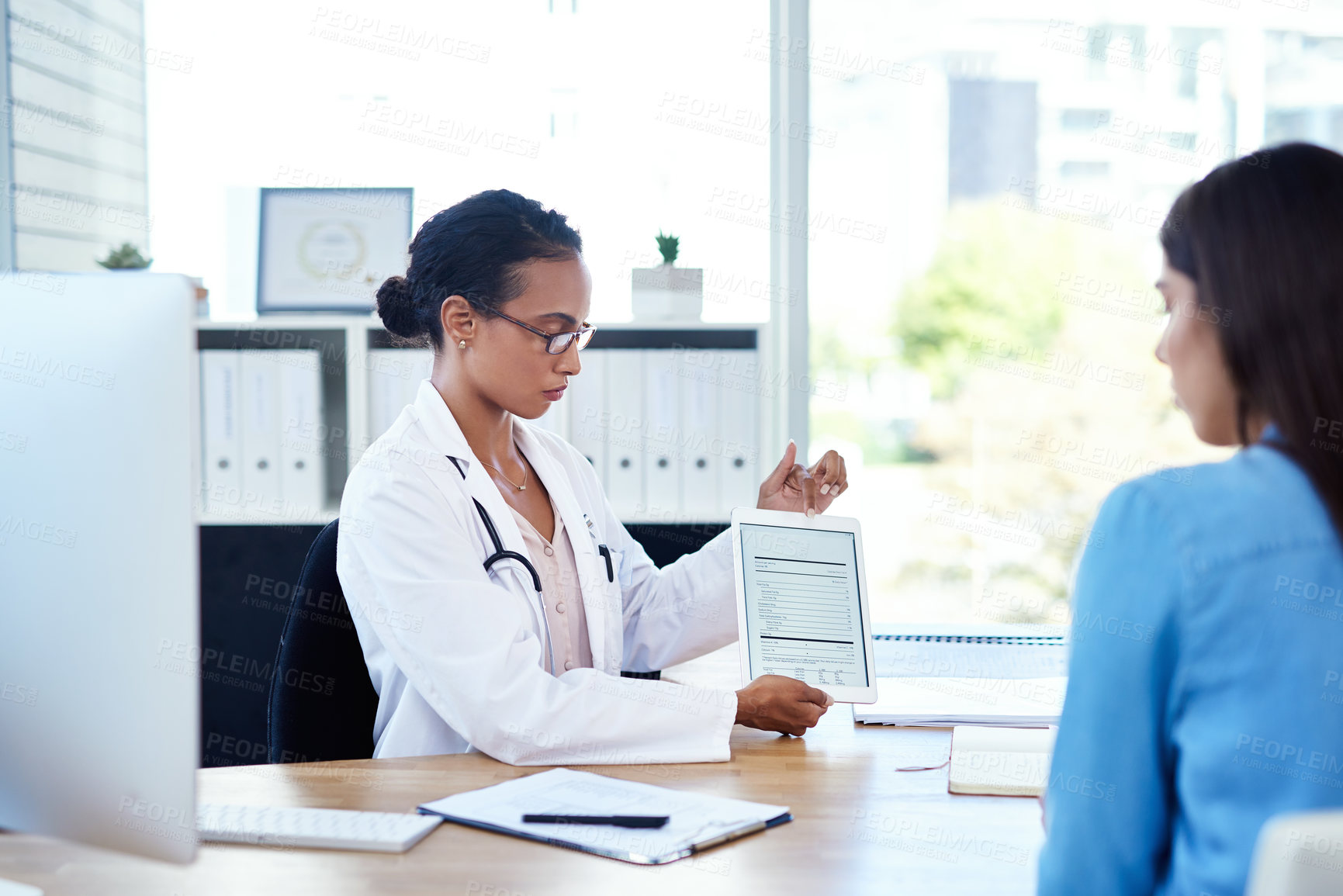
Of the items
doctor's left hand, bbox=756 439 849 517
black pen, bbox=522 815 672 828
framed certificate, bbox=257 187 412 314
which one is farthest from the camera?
framed certificate, bbox=257 187 412 314

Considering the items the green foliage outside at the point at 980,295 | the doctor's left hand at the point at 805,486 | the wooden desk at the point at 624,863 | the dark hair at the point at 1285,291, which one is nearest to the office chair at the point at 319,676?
the wooden desk at the point at 624,863

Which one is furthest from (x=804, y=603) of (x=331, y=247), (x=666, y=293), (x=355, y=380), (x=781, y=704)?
(x=331, y=247)

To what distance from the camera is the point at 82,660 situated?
2.55 feet

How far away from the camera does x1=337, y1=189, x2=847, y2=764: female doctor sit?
143 cm

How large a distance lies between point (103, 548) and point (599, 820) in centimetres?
62

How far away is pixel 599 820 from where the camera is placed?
1.18 meters

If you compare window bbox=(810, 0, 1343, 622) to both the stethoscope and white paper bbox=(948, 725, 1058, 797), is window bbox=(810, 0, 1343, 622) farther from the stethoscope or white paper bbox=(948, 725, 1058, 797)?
white paper bbox=(948, 725, 1058, 797)

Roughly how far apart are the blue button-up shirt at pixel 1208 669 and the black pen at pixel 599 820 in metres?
0.47

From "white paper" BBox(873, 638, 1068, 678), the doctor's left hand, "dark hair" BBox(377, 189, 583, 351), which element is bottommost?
"white paper" BBox(873, 638, 1068, 678)

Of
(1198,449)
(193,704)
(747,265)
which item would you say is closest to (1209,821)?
(193,704)

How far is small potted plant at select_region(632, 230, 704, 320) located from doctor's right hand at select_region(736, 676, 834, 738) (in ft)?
4.61

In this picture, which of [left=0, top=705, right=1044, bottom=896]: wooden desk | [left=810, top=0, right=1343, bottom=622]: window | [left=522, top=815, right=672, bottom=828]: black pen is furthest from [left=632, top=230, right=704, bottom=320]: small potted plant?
[left=522, top=815, right=672, bottom=828]: black pen

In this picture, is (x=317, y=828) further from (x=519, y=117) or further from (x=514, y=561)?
(x=519, y=117)

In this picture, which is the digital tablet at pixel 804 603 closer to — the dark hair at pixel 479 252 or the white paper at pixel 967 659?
the white paper at pixel 967 659
